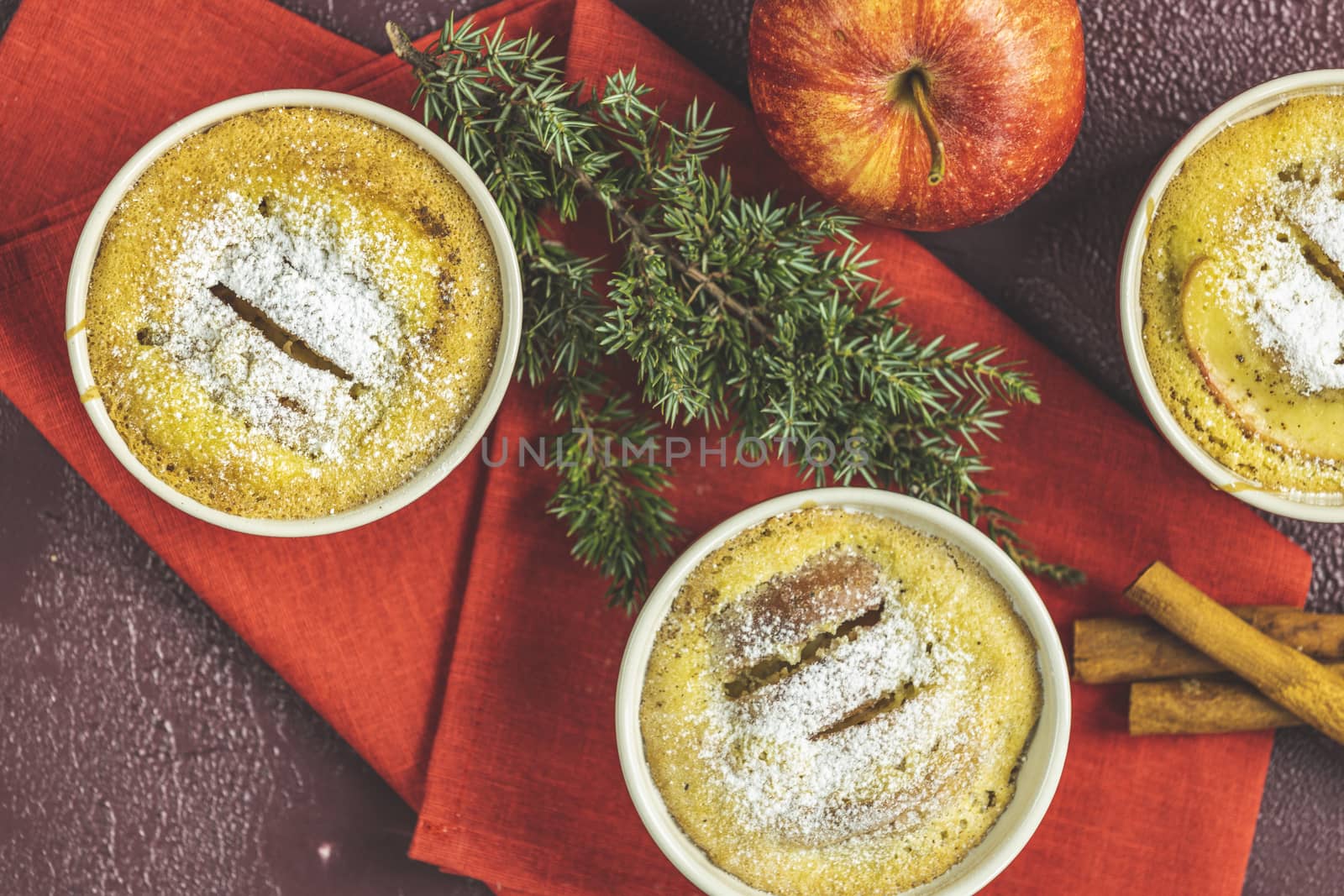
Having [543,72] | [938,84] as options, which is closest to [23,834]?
[543,72]

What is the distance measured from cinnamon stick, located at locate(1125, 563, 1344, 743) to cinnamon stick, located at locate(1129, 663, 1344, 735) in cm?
3

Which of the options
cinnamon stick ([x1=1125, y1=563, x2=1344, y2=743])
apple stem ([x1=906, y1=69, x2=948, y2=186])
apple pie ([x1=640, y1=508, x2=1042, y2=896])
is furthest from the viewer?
cinnamon stick ([x1=1125, y1=563, x2=1344, y2=743])

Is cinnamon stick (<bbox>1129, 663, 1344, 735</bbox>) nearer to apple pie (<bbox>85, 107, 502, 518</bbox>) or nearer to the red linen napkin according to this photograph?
the red linen napkin

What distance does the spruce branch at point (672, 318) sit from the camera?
1412mm

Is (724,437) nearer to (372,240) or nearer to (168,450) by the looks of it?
(372,240)

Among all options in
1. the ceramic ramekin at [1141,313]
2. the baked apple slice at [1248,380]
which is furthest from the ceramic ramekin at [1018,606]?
the baked apple slice at [1248,380]

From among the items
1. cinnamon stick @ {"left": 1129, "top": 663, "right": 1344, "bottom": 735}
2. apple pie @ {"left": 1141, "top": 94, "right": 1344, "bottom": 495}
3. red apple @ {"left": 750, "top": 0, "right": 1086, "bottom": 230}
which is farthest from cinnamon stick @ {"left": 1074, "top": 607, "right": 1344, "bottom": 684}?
red apple @ {"left": 750, "top": 0, "right": 1086, "bottom": 230}

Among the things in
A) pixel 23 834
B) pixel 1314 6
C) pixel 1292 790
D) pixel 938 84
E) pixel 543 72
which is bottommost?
pixel 23 834

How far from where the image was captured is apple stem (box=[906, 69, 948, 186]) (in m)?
1.30

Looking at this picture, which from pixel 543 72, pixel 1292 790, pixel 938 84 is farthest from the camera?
pixel 1292 790

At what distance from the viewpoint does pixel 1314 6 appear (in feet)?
5.34

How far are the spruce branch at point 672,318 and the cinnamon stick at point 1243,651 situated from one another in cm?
14

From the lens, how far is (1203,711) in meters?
1.57

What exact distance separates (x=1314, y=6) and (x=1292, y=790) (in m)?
1.25
